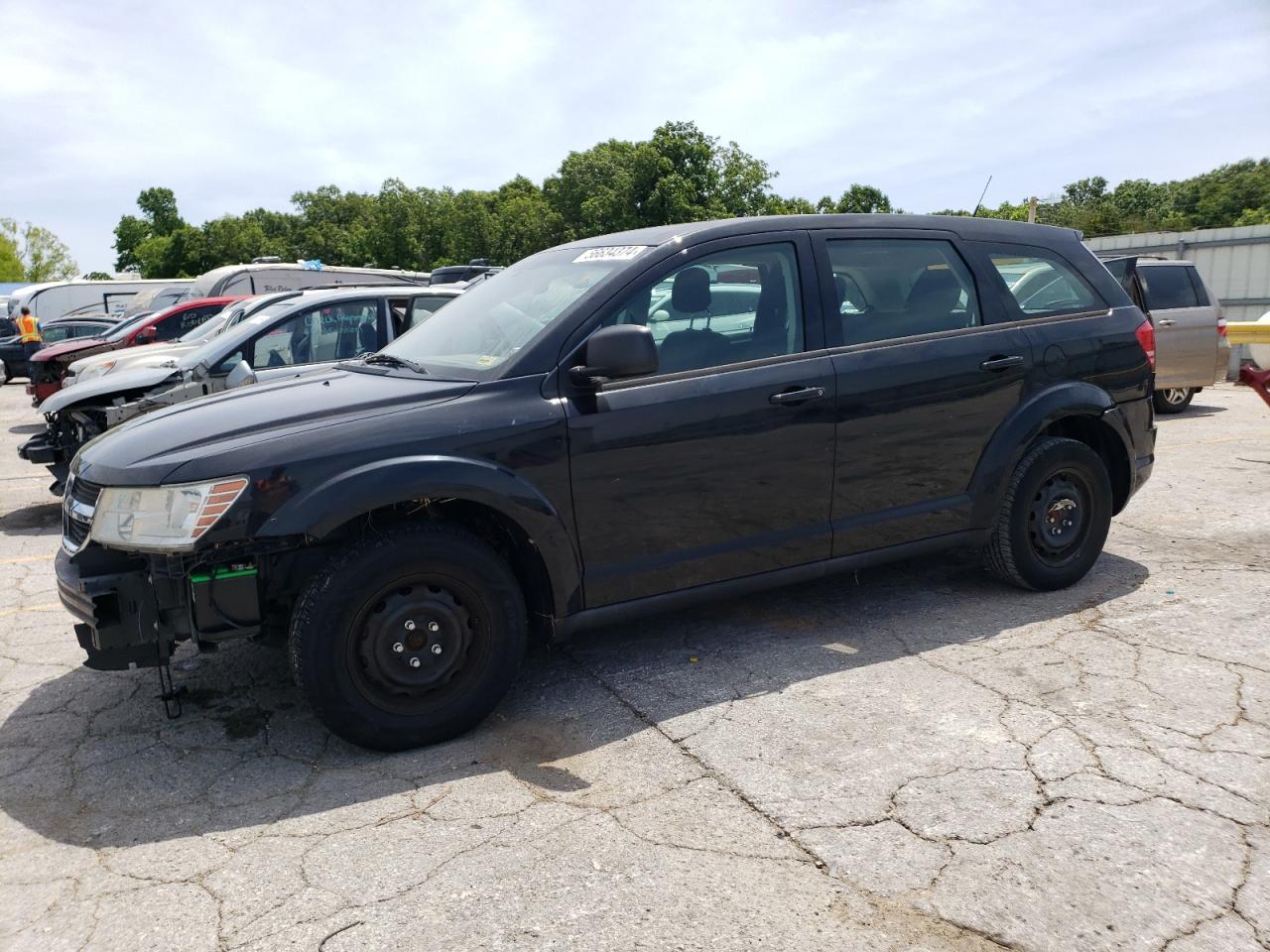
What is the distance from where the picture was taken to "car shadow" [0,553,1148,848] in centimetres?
326

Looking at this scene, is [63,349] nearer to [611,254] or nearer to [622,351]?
[611,254]

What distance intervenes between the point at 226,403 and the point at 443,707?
1.49 m

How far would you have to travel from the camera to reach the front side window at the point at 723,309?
13.0ft

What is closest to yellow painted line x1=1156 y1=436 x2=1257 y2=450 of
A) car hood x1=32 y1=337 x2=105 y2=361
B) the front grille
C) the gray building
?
the front grille

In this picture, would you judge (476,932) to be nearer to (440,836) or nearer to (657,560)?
(440,836)

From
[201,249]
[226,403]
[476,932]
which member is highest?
[201,249]

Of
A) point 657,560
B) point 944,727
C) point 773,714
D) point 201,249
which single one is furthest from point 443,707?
point 201,249

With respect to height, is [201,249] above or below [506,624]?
above

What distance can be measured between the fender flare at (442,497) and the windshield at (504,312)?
18.7 inches

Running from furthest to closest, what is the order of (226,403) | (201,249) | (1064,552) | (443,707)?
(201,249) → (1064,552) → (226,403) → (443,707)

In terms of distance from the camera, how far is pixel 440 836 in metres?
2.97

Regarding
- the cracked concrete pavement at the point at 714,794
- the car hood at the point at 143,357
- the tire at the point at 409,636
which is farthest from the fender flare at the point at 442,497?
the car hood at the point at 143,357

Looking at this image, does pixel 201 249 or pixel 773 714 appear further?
pixel 201 249

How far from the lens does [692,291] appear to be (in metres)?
4.07
